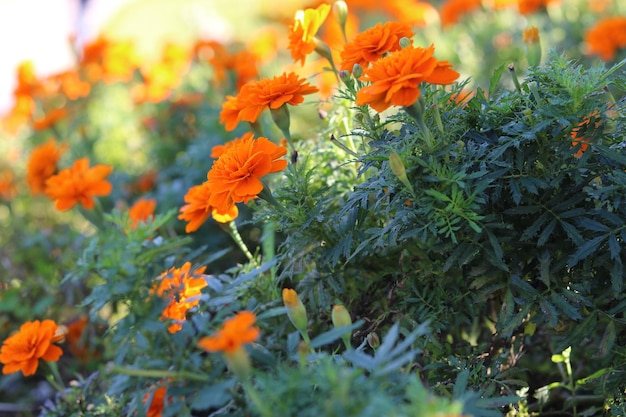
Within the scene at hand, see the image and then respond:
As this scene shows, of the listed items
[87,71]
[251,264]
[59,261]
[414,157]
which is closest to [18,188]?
[87,71]

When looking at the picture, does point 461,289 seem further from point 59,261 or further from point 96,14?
point 96,14

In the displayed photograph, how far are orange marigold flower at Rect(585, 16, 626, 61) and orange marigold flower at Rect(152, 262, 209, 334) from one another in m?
2.11

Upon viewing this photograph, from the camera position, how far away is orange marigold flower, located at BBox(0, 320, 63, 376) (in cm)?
151

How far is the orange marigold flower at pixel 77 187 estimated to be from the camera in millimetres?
1995

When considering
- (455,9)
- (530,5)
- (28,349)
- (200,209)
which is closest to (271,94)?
(200,209)

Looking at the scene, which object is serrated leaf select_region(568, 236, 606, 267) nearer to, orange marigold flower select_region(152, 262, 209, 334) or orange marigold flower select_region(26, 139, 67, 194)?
orange marigold flower select_region(152, 262, 209, 334)

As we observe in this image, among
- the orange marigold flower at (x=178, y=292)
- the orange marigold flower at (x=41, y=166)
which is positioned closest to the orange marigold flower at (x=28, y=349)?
the orange marigold flower at (x=178, y=292)

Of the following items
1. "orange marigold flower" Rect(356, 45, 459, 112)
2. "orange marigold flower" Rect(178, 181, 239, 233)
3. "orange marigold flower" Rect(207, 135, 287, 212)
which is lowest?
"orange marigold flower" Rect(178, 181, 239, 233)

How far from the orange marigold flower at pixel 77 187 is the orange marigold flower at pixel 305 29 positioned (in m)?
0.78

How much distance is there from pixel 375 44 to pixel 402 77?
285 mm

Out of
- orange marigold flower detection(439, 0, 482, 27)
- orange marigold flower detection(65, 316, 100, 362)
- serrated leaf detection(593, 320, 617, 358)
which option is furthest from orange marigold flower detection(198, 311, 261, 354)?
orange marigold flower detection(439, 0, 482, 27)

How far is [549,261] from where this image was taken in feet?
4.40

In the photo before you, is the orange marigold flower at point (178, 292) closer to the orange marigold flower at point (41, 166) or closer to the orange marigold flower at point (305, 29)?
the orange marigold flower at point (305, 29)

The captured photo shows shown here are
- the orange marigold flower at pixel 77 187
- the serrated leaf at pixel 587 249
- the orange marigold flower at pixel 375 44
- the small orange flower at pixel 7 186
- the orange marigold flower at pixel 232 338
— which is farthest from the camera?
the small orange flower at pixel 7 186
